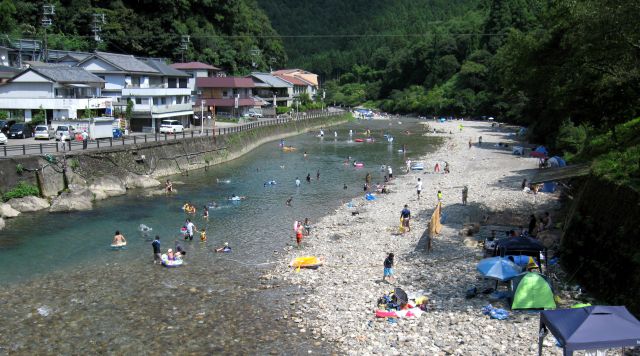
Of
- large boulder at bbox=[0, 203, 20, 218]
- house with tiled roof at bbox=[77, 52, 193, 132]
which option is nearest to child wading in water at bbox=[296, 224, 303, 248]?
large boulder at bbox=[0, 203, 20, 218]

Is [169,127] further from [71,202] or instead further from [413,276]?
[413,276]

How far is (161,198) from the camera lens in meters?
36.2

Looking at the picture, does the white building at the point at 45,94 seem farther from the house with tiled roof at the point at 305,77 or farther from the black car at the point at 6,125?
the house with tiled roof at the point at 305,77

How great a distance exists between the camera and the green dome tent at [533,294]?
16141 millimetres

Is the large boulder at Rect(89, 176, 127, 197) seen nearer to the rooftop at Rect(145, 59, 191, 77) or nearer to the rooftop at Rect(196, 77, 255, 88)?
the rooftop at Rect(145, 59, 191, 77)

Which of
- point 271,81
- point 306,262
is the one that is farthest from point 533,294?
point 271,81

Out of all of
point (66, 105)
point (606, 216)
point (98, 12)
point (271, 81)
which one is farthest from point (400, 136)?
point (606, 216)

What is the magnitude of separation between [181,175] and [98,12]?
181 ft

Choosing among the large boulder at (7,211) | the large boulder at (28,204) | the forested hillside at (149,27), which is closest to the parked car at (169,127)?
the large boulder at (28,204)

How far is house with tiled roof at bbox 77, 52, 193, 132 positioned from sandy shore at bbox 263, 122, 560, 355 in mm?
28949

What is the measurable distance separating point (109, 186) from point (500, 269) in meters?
27.9

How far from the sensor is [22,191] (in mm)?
32469

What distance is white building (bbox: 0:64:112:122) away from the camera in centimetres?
4684

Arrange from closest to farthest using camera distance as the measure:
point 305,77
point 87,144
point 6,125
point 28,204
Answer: point 28,204, point 87,144, point 6,125, point 305,77
